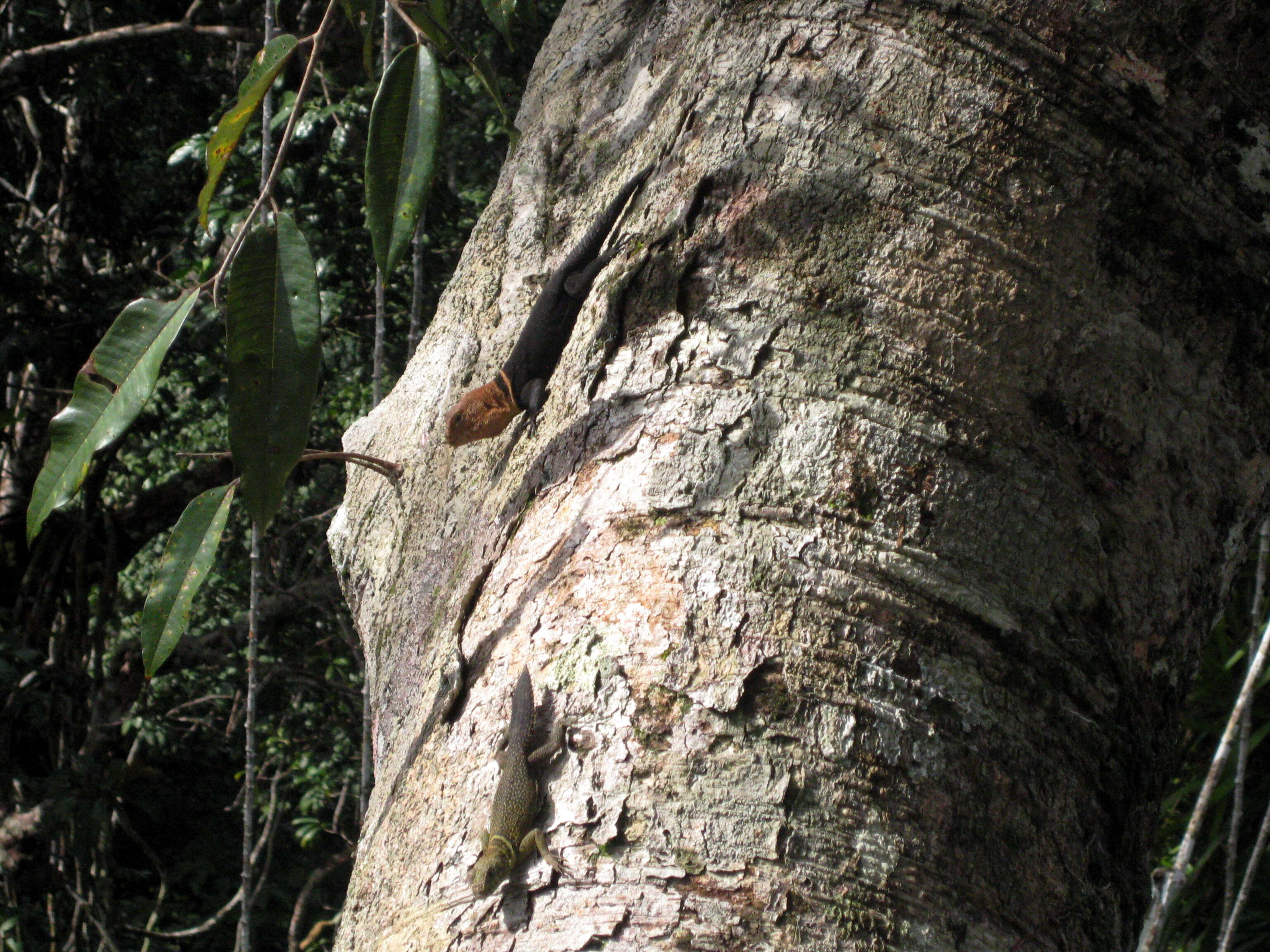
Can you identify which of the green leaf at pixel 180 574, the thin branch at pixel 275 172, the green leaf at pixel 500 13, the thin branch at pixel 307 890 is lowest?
the thin branch at pixel 307 890

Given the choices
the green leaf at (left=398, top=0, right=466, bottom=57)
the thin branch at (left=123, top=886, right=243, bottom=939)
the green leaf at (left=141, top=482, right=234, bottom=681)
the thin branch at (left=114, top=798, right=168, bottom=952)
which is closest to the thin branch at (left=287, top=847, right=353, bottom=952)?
the thin branch at (left=123, top=886, right=243, bottom=939)

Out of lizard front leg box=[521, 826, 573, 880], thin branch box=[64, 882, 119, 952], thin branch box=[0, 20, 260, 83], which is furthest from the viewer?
thin branch box=[0, 20, 260, 83]

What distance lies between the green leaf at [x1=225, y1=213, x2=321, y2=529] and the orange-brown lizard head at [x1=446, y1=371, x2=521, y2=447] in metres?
0.15

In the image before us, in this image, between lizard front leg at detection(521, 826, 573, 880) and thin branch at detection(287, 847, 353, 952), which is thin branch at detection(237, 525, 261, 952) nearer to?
lizard front leg at detection(521, 826, 573, 880)

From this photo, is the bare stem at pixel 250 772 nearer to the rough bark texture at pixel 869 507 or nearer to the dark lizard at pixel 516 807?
the rough bark texture at pixel 869 507

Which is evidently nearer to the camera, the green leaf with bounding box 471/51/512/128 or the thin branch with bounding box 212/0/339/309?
the thin branch with bounding box 212/0/339/309

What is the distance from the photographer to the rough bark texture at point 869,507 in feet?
2.32

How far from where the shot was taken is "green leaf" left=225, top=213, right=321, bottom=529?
0.90 metres

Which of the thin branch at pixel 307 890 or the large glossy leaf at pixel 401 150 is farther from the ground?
the large glossy leaf at pixel 401 150

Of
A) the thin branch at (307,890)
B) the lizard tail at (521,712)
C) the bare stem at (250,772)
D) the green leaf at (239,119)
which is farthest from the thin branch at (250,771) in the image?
the thin branch at (307,890)

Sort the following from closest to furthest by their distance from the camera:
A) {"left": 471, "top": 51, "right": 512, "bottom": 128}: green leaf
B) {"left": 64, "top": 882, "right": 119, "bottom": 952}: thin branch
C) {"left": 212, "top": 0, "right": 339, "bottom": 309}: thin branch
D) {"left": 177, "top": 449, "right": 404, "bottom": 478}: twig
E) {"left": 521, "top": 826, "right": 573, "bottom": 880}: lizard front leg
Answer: {"left": 521, "top": 826, "right": 573, "bottom": 880}: lizard front leg, {"left": 212, "top": 0, "right": 339, "bottom": 309}: thin branch, {"left": 177, "top": 449, "right": 404, "bottom": 478}: twig, {"left": 471, "top": 51, "right": 512, "bottom": 128}: green leaf, {"left": 64, "top": 882, "right": 119, "bottom": 952}: thin branch

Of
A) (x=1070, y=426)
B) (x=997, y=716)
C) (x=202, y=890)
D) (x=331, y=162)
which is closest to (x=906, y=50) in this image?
(x=1070, y=426)

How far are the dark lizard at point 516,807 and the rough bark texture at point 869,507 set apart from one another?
0.5 inches

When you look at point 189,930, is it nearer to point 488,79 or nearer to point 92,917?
point 92,917
